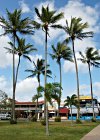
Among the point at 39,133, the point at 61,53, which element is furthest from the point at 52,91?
the point at 61,53

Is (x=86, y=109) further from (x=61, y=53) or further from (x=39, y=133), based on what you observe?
(x=39, y=133)

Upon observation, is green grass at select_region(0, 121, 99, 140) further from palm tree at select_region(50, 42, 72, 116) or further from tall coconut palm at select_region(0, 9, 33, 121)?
palm tree at select_region(50, 42, 72, 116)

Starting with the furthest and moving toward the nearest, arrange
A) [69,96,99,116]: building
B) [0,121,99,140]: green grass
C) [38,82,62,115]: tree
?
[69,96,99,116]: building, [38,82,62,115]: tree, [0,121,99,140]: green grass

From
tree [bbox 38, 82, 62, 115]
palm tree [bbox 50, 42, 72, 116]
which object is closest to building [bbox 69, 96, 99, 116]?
palm tree [bbox 50, 42, 72, 116]

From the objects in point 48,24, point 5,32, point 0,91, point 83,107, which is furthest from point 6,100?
point 48,24

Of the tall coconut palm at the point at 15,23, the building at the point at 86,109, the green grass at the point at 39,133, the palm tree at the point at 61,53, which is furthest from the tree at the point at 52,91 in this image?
the building at the point at 86,109

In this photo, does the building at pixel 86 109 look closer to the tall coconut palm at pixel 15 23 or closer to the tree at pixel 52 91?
the tall coconut palm at pixel 15 23

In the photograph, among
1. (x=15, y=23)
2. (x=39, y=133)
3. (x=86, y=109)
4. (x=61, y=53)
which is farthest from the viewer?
(x=86, y=109)

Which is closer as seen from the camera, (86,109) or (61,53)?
(61,53)

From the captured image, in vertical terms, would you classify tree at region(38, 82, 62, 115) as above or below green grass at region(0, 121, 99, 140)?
above

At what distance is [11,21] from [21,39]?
803 centimetres

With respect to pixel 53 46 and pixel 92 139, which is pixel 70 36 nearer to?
pixel 53 46

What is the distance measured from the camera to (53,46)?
6631 cm

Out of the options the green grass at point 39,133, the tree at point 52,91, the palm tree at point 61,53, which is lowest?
the green grass at point 39,133
